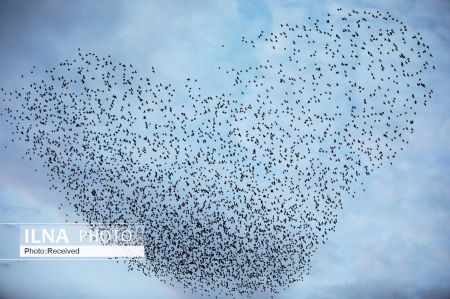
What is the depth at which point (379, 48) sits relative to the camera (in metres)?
35.1

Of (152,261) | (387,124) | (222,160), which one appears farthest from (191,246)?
(387,124)

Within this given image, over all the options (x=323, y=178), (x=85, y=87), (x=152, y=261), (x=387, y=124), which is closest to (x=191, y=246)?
(x=152, y=261)

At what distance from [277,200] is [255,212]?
2.12m

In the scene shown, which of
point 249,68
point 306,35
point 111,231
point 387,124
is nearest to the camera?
point 306,35

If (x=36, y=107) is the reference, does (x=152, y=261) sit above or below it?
below

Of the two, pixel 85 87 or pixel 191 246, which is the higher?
pixel 85 87

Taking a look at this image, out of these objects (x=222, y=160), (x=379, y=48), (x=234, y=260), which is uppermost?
(x=379, y=48)

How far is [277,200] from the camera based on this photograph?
1639 inches

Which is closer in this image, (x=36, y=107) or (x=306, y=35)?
(x=306, y=35)

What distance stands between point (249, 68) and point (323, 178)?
11445 mm

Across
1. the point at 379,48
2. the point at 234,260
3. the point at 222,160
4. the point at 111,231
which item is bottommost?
the point at 234,260

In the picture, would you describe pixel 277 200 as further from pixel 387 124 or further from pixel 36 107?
pixel 36 107

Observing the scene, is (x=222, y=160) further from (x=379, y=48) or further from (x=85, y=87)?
(x=379, y=48)

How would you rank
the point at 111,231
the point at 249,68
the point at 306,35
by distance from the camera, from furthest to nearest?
the point at 111,231, the point at 249,68, the point at 306,35
